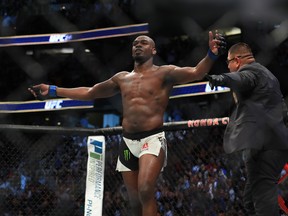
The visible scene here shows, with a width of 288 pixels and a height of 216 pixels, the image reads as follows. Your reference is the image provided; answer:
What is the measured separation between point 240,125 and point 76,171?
1.78 meters

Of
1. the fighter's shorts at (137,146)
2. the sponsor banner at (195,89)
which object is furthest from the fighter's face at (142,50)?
the sponsor banner at (195,89)

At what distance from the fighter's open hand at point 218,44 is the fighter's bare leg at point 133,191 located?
32.3 inches

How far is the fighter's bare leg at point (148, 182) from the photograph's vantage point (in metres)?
2.40

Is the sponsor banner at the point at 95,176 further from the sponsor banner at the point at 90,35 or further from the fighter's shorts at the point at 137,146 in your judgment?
the sponsor banner at the point at 90,35

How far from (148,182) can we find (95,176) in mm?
806

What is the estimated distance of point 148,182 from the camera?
2.40m

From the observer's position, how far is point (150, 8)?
6969 mm

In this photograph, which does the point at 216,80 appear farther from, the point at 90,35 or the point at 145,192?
the point at 90,35

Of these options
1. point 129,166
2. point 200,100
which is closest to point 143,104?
point 129,166

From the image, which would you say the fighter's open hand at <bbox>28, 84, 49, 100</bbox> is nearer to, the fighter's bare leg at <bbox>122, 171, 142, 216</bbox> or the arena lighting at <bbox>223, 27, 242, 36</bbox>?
the fighter's bare leg at <bbox>122, 171, 142, 216</bbox>

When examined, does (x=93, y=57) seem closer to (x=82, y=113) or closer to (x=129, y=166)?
(x=82, y=113)

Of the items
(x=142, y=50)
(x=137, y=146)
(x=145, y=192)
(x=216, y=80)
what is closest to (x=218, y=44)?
(x=216, y=80)

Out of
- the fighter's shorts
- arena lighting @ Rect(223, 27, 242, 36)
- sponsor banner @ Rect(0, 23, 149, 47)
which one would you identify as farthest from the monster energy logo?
arena lighting @ Rect(223, 27, 242, 36)

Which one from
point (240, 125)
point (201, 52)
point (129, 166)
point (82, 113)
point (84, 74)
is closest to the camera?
point (240, 125)
